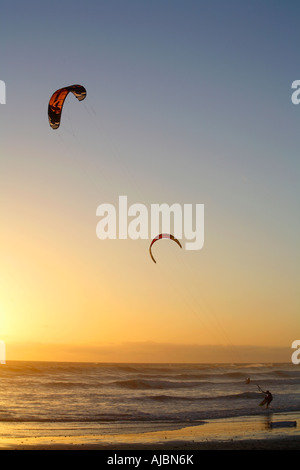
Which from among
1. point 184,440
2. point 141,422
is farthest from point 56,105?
point 141,422

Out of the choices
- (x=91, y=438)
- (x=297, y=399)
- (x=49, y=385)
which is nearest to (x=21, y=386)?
(x=49, y=385)

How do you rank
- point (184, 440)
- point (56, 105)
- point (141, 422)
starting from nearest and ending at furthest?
1. point (184, 440)
2. point (56, 105)
3. point (141, 422)

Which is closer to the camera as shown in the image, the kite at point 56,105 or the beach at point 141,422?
the beach at point 141,422

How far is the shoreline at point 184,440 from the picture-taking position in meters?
14.6

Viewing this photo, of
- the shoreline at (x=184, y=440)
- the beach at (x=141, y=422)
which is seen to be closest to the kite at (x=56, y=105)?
the shoreline at (x=184, y=440)

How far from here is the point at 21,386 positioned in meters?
42.1

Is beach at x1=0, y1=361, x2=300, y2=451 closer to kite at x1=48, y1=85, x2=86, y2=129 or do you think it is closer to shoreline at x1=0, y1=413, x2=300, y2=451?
shoreline at x1=0, y1=413, x2=300, y2=451

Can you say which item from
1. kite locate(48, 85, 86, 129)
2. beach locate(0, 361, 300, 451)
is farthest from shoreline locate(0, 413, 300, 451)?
kite locate(48, 85, 86, 129)

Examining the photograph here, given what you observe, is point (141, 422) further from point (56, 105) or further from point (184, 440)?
point (56, 105)

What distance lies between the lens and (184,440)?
16094mm

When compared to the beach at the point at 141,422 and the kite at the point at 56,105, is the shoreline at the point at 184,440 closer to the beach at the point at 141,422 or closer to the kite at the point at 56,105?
the beach at the point at 141,422
